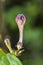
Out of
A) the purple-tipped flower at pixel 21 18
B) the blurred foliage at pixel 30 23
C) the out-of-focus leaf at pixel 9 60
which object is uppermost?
the purple-tipped flower at pixel 21 18

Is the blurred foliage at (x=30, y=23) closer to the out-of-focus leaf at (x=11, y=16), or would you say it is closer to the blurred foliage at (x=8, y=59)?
the out-of-focus leaf at (x=11, y=16)

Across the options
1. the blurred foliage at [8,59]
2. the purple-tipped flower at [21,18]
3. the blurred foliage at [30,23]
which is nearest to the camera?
the blurred foliage at [8,59]

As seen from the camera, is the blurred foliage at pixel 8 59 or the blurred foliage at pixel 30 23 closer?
the blurred foliage at pixel 8 59

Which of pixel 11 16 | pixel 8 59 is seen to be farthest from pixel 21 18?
pixel 11 16

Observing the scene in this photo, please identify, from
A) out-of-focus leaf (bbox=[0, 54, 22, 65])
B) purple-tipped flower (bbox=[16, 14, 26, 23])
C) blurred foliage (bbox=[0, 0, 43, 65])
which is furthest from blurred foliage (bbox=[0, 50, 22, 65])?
blurred foliage (bbox=[0, 0, 43, 65])

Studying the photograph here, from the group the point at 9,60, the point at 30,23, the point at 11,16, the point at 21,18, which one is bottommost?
the point at 30,23

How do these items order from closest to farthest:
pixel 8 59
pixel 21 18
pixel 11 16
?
pixel 8 59
pixel 21 18
pixel 11 16

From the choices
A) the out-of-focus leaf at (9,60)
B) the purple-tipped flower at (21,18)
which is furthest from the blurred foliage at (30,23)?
the out-of-focus leaf at (9,60)

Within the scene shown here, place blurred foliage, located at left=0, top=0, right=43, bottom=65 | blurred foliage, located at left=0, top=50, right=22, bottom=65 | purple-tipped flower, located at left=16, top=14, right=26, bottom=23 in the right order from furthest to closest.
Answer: blurred foliage, located at left=0, top=0, right=43, bottom=65, purple-tipped flower, located at left=16, top=14, right=26, bottom=23, blurred foliage, located at left=0, top=50, right=22, bottom=65

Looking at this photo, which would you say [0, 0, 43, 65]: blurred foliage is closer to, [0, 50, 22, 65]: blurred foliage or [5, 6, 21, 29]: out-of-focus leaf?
[5, 6, 21, 29]: out-of-focus leaf

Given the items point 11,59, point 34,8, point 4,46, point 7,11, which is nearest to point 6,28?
point 7,11

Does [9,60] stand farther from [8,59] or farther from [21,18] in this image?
[21,18]
